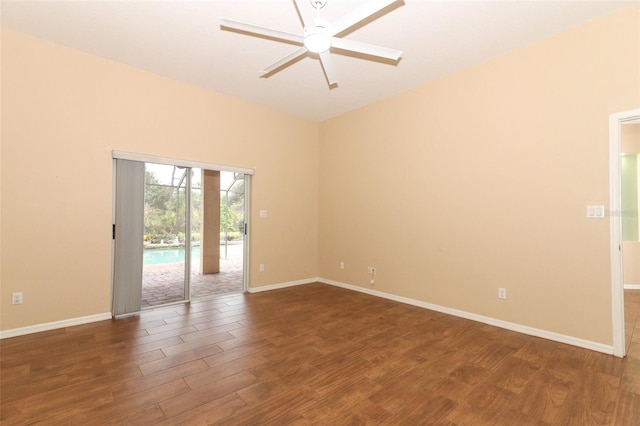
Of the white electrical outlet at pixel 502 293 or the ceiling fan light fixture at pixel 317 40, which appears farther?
the white electrical outlet at pixel 502 293

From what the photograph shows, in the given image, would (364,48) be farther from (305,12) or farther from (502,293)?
(502,293)

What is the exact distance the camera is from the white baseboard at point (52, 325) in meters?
2.99

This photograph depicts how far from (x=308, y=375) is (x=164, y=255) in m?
2.87

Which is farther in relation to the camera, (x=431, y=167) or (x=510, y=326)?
(x=431, y=167)

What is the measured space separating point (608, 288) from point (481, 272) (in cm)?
110

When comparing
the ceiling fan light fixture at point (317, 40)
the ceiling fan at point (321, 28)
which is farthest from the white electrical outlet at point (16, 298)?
the ceiling fan light fixture at point (317, 40)

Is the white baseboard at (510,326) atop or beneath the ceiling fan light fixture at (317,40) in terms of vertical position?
beneath

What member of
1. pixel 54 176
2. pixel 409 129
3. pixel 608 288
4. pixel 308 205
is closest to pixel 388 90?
pixel 409 129

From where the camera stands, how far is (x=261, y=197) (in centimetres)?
504

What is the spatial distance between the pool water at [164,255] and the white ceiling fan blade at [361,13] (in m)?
3.54

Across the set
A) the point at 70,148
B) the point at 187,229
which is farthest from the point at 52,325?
the point at 70,148

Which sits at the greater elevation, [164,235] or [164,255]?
[164,235]

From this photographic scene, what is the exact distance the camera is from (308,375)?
90.4 inches

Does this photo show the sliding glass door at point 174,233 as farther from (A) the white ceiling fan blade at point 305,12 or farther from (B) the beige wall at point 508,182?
(A) the white ceiling fan blade at point 305,12
